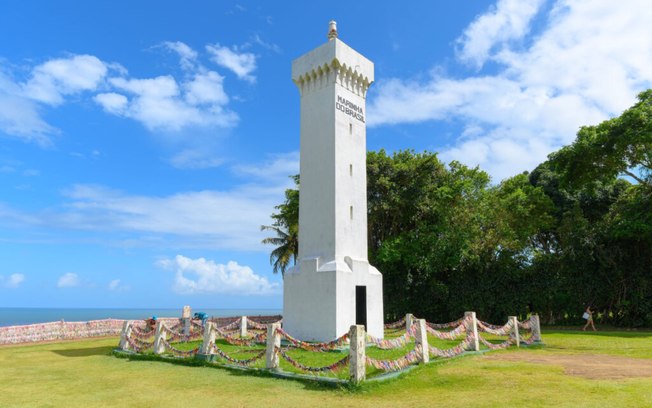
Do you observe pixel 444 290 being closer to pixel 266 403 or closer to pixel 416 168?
pixel 416 168

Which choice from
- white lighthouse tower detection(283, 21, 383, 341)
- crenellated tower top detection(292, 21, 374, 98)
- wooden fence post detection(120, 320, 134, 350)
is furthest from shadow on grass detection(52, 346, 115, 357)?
crenellated tower top detection(292, 21, 374, 98)

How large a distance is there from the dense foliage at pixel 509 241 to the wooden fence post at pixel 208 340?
43.5 feet

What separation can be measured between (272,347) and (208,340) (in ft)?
9.72

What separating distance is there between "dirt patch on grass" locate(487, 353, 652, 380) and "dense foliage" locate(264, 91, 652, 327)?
1071 centimetres

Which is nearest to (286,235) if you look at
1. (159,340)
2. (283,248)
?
(283,248)

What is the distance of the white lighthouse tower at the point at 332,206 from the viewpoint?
16.8 m

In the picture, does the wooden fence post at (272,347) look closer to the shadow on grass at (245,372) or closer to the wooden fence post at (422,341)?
the shadow on grass at (245,372)

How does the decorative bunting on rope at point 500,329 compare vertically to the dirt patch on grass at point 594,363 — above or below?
above

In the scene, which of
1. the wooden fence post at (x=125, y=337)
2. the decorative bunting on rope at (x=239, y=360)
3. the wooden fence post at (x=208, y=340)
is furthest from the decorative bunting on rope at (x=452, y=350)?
the wooden fence post at (x=125, y=337)

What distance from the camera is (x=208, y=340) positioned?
13.9m

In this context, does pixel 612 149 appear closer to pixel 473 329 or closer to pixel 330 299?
pixel 473 329

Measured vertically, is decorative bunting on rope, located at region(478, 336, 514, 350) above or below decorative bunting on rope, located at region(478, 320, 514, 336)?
below

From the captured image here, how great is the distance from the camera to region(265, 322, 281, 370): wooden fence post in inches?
464

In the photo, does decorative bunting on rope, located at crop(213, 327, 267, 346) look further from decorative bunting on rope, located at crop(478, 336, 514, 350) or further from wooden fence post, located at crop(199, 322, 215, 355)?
decorative bunting on rope, located at crop(478, 336, 514, 350)
